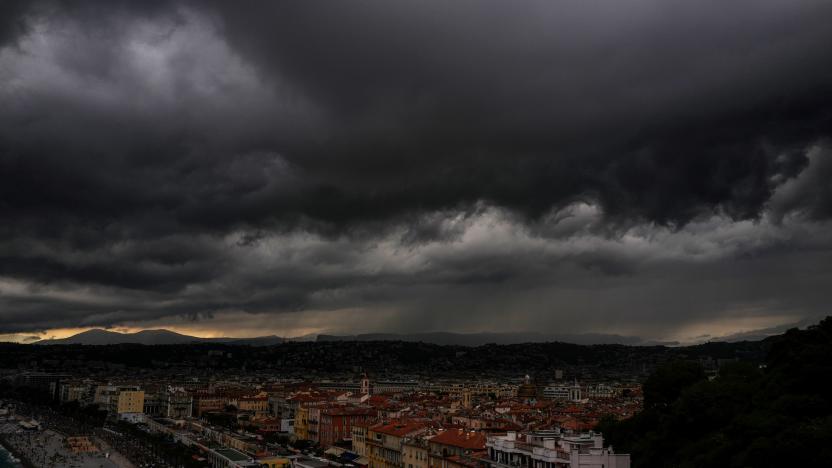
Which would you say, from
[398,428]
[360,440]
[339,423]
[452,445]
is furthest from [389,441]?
[339,423]

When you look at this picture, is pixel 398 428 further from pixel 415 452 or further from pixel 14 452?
pixel 14 452

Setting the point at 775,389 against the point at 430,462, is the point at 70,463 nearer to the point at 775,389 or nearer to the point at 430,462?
the point at 430,462

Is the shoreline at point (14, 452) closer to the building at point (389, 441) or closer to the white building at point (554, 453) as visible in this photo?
the building at point (389, 441)

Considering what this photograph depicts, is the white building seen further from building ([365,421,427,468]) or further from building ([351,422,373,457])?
building ([351,422,373,457])

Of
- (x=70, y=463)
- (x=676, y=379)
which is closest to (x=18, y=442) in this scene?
(x=70, y=463)

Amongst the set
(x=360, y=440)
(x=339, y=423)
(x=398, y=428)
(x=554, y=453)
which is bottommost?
(x=360, y=440)

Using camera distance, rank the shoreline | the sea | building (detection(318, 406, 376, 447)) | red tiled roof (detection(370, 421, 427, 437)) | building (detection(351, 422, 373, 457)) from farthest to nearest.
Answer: the sea
the shoreline
building (detection(318, 406, 376, 447))
building (detection(351, 422, 373, 457))
red tiled roof (detection(370, 421, 427, 437))

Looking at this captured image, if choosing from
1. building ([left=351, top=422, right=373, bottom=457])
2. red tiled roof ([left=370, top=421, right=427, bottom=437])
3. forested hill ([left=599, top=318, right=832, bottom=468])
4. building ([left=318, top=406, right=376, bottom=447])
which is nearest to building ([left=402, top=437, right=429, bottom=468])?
red tiled roof ([left=370, top=421, right=427, bottom=437])
